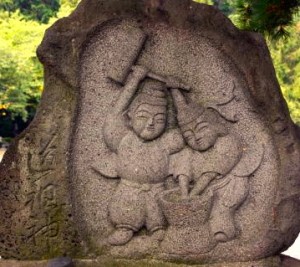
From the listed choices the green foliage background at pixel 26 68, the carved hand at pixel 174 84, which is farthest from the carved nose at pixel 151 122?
the green foliage background at pixel 26 68

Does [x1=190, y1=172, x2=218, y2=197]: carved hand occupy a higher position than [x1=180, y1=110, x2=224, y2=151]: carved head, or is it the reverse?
[x1=180, y1=110, x2=224, y2=151]: carved head

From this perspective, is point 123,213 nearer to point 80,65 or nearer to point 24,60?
point 80,65

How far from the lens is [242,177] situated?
2918mm

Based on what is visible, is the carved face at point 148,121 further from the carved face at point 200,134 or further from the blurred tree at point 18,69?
the blurred tree at point 18,69

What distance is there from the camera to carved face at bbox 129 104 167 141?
9.39ft

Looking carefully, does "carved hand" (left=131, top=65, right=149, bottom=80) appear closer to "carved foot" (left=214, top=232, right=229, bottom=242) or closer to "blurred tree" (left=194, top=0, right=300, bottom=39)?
"blurred tree" (left=194, top=0, right=300, bottom=39)

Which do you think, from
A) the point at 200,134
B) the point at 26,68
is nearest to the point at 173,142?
the point at 200,134

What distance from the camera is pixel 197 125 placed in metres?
2.89

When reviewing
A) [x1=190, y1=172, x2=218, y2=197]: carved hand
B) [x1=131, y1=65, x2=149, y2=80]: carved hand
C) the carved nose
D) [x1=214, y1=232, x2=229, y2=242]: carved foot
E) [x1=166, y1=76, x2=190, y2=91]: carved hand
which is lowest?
[x1=214, y1=232, x2=229, y2=242]: carved foot

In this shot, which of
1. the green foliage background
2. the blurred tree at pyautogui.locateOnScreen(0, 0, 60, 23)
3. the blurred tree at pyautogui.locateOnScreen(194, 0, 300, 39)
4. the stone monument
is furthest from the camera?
the blurred tree at pyautogui.locateOnScreen(0, 0, 60, 23)

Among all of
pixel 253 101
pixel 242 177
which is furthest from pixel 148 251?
pixel 253 101

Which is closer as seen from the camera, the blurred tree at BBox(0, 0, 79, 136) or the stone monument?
the stone monument

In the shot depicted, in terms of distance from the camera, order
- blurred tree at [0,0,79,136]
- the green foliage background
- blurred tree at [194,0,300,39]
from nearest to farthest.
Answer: blurred tree at [194,0,300,39] → the green foliage background → blurred tree at [0,0,79,136]

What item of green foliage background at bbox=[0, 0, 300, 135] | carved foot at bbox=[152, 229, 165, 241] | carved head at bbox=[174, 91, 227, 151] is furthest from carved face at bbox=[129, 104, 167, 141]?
green foliage background at bbox=[0, 0, 300, 135]
